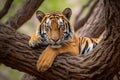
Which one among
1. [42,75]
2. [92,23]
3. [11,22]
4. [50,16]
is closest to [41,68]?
[42,75]

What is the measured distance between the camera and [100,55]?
11.2 ft

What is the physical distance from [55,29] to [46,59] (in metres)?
0.41

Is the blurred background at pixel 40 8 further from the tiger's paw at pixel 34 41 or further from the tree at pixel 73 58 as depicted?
the tree at pixel 73 58

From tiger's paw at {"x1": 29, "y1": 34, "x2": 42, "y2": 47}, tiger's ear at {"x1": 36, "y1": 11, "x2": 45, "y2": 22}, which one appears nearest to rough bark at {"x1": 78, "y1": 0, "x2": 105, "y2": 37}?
tiger's ear at {"x1": 36, "y1": 11, "x2": 45, "y2": 22}

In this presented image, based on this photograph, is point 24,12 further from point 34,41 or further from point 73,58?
point 73,58

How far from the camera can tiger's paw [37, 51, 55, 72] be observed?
369 centimetres

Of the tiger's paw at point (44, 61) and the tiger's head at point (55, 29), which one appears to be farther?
the tiger's head at point (55, 29)

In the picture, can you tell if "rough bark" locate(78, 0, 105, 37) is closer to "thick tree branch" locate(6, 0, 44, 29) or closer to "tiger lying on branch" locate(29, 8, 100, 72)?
"tiger lying on branch" locate(29, 8, 100, 72)

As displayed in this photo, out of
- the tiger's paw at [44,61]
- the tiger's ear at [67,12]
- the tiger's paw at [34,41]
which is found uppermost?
the tiger's ear at [67,12]

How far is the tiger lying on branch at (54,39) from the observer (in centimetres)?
374

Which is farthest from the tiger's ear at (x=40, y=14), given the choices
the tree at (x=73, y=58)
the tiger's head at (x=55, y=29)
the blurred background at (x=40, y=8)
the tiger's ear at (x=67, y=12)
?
the blurred background at (x=40, y=8)

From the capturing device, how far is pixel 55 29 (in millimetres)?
3969

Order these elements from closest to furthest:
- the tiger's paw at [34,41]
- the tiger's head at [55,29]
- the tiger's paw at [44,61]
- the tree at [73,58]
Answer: the tree at [73,58], the tiger's paw at [44,61], the tiger's paw at [34,41], the tiger's head at [55,29]

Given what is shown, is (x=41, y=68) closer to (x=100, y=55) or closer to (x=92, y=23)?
(x=100, y=55)
